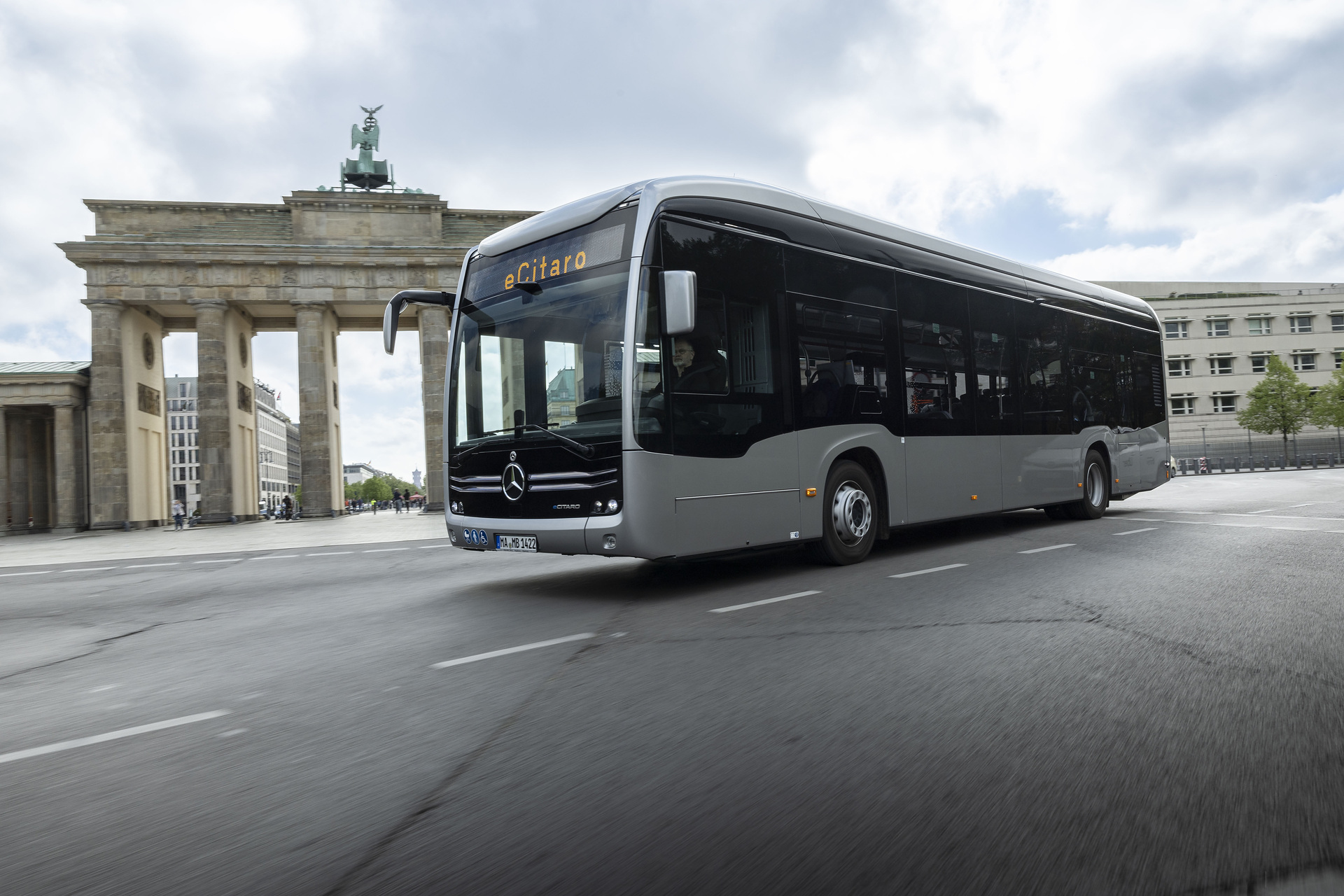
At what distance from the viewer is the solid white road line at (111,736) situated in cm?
342

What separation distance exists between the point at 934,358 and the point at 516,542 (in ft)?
16.8

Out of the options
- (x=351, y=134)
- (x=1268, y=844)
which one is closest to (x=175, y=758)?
(x=1268, y=844)

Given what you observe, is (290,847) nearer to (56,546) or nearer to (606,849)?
(606,849)

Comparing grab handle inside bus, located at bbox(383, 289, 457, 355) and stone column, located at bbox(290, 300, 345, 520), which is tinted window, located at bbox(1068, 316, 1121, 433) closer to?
grab handle inside bus, located at bbox(383, 289, 457, 355)

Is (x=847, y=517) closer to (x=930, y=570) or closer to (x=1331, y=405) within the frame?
(x=930, y=570)

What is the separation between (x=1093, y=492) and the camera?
13102 mm

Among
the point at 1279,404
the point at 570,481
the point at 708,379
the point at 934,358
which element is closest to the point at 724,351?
the point at 708,379

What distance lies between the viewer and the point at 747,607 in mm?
6344

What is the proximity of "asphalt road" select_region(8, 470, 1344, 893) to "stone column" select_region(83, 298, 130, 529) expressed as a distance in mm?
31785

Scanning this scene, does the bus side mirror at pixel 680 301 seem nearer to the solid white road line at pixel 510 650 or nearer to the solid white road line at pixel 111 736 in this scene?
the solid white road line at pixel 510 650

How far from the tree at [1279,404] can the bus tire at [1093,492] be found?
59.9 meters

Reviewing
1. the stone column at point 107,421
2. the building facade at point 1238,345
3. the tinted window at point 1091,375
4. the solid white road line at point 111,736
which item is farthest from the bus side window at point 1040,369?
the building facade at point 1238,345

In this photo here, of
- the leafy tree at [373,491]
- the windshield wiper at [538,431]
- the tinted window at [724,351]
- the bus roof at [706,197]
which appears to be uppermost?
the bus roof at [706,197]

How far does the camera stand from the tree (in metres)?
62.2
